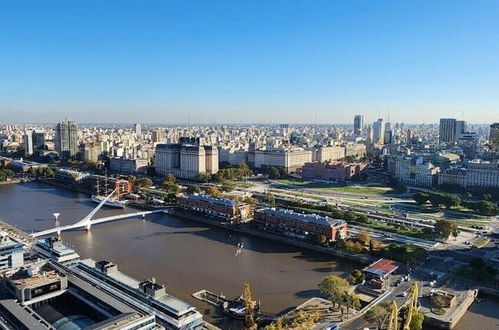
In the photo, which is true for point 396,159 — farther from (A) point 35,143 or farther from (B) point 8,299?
(A) point 35,143

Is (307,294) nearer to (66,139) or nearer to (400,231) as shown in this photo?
(400,231)

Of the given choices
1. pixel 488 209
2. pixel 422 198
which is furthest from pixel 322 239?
pixel 488 209

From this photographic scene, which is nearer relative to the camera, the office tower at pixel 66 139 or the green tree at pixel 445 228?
the green tree at pixel 445 228

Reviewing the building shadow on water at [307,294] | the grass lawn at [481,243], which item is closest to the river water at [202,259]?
the building shadow on water at [307,294]

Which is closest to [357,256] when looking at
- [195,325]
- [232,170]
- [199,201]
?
[195,325]

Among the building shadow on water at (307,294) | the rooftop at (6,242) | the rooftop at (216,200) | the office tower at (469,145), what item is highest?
the office tower at (469,145)

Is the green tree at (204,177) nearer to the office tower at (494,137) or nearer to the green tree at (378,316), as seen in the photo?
the green tree at (378,316)
